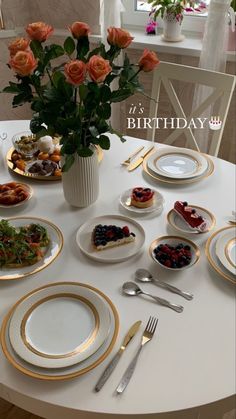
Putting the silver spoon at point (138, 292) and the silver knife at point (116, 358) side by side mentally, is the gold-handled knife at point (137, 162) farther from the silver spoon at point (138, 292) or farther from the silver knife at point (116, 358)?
the silver knife at point (116, 358)

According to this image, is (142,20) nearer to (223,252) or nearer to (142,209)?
(142,209)

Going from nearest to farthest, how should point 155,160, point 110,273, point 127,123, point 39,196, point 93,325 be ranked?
point 93,325
point 110,273
point 39,196
point 155,160
point 127,123

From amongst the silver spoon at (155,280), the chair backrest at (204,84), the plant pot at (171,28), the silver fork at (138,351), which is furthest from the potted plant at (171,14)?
the silver fork at (138,351)

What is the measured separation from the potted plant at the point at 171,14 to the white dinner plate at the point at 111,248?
1.58 meters

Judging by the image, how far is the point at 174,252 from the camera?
1094 millimetres

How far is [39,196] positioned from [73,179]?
0.59 ft

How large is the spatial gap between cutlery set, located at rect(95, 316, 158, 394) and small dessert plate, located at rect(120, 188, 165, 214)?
41 centimetres


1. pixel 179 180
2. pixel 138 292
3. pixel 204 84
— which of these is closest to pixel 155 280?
pixel 138 292

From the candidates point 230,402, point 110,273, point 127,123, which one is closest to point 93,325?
point 110,273

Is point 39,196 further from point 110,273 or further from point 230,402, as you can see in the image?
point 230,402

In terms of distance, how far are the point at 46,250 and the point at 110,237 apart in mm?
175

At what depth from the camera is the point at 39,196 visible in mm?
1371

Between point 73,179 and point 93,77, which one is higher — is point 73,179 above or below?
below

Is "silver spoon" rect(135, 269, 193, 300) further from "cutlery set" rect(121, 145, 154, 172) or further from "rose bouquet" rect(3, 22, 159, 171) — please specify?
"cutlery set" rect(121, 145, 154, 172)
